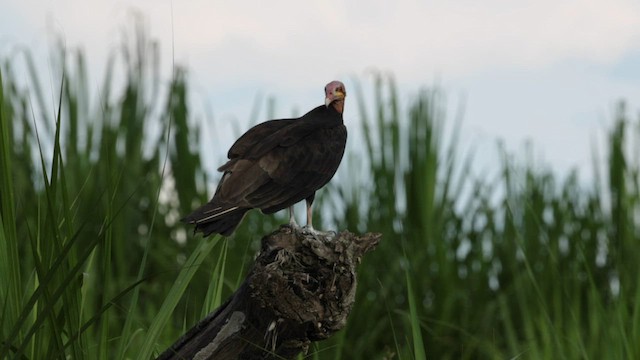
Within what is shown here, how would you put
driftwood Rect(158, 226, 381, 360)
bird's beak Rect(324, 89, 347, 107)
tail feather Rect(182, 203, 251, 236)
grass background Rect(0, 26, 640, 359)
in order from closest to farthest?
driftwood Rect(158, 226, 381, 360) < tail feather Rect(182, 203, 251, 236) < bird's beak Rect(324, 89, 347, 107) < grass background Rect(0, 26, 640, 359)

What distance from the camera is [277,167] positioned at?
3.05m

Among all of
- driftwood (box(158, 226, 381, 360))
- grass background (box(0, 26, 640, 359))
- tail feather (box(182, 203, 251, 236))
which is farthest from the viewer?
grass background (box(0, 26, 640, 359))

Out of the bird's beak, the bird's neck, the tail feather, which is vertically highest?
the bird's beak

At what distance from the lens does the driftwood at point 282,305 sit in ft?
8.28

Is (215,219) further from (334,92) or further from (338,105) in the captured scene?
(338,105)

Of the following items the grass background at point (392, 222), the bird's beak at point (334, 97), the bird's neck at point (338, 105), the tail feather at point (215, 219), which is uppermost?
the bird's beak at point (334, 97)

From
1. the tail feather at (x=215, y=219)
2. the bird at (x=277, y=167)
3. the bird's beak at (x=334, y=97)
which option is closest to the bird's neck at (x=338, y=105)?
the bird at (x=277, y=167)

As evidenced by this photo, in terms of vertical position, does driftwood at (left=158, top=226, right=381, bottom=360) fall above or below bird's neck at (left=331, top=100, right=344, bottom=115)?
below

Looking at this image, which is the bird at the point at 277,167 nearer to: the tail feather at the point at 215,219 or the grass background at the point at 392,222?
the tail feather at the point at 215,219

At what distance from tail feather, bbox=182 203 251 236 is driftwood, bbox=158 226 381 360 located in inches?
4.7

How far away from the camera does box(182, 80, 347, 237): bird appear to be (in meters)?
2.76

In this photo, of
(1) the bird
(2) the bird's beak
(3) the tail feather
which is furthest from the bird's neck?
(3) the tail feather

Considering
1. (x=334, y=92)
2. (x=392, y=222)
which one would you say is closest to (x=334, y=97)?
(x=334, y=92)

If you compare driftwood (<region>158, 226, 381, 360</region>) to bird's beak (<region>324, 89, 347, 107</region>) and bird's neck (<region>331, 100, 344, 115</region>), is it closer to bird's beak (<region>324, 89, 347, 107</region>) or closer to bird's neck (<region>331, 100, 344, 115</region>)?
bird's beak (<region>324, 89, 347, 107</region>)
